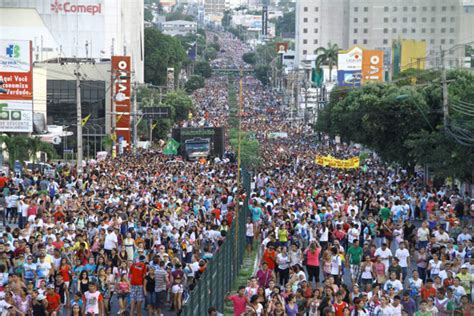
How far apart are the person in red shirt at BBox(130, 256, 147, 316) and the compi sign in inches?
1313

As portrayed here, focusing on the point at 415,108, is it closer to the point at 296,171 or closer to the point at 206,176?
the point at 296,171

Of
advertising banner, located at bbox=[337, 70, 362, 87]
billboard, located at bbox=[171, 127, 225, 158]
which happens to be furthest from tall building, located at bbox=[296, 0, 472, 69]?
billboard, located at bbox=[171, 127, 225, 158]

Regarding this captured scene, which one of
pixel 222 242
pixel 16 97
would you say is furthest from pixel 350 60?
pixel 222 242

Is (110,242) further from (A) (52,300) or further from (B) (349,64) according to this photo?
(B) (349,64)

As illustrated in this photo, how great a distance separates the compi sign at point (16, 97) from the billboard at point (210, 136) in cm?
1241

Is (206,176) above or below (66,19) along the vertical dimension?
below

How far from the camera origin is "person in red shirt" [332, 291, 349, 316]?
17.8 metres

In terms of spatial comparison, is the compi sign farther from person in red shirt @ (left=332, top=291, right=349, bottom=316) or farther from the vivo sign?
the vivo sign

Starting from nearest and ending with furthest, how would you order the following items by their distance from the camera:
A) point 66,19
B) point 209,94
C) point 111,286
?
point 111,286 < point 66,19 < point 209,94

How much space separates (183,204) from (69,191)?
4.70 meters

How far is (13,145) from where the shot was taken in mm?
50812

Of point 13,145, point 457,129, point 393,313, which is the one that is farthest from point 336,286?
point 13,145

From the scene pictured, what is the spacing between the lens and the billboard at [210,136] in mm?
65125

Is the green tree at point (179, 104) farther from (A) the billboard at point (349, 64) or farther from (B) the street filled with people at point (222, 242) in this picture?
(B) the street filled with people at point (222, 242)
